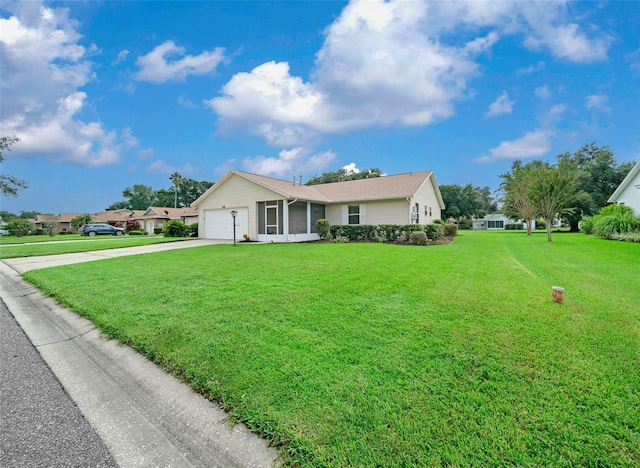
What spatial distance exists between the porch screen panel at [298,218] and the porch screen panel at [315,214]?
2.24ft

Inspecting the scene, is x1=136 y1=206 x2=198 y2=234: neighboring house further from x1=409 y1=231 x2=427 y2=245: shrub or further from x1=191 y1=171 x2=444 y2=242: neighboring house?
x1=409 y1=231 x2=427 y2=245: shrub

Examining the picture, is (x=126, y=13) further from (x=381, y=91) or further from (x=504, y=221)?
(x=504, y=221)

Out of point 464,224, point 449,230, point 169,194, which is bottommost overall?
point 449,230

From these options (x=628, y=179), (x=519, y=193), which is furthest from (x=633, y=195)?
(x=519, y=193)

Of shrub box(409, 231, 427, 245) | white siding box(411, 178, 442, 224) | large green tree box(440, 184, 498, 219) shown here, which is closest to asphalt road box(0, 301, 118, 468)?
shrub box(409, 231, 427, 245)

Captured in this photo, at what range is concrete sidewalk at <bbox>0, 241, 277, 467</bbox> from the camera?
1836 mm

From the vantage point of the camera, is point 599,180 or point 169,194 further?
point 169,194

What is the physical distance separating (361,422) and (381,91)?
16.4 metres

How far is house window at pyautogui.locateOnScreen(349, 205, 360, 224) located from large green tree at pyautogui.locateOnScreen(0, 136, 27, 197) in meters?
31.3

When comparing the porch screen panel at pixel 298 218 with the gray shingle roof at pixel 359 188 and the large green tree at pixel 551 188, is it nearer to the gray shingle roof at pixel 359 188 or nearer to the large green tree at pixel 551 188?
the gray shingle roof at pixel 359 188

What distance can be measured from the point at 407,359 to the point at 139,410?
8.13 feet

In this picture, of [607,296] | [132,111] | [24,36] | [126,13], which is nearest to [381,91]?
[126,13]

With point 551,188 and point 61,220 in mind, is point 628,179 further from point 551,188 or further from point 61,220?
point 61,220

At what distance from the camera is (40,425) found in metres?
2.14
